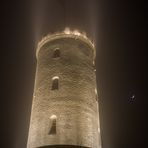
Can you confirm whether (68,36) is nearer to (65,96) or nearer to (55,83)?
(55,83)

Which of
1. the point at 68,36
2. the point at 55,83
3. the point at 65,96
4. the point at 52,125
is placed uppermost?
the point at 68,36

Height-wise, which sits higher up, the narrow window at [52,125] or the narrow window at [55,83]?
the narrow window at [55,83]

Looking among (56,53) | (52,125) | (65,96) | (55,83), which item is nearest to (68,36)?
(56,53)

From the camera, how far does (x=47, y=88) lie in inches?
674

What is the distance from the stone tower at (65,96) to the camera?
15.3m

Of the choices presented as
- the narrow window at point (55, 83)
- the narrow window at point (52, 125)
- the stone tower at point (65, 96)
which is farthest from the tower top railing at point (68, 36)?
the narrow window at point (52, 125)

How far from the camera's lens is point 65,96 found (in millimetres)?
16375

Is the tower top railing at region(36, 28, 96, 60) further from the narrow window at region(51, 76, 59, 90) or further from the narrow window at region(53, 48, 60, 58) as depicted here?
the narrow window at region(51, 76, 59, 90)

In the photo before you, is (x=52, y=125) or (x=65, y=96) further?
(x=65, y=96)

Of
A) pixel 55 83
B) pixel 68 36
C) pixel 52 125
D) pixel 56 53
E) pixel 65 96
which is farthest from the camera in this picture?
pixel 68 36

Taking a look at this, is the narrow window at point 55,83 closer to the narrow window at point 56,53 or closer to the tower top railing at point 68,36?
the narrow window at point 56,53

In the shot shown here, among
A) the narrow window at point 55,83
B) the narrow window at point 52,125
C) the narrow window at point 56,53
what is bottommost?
the narrow window at point 52,125

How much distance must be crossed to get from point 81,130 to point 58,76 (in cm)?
399

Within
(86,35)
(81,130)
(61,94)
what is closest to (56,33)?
(86,35)
